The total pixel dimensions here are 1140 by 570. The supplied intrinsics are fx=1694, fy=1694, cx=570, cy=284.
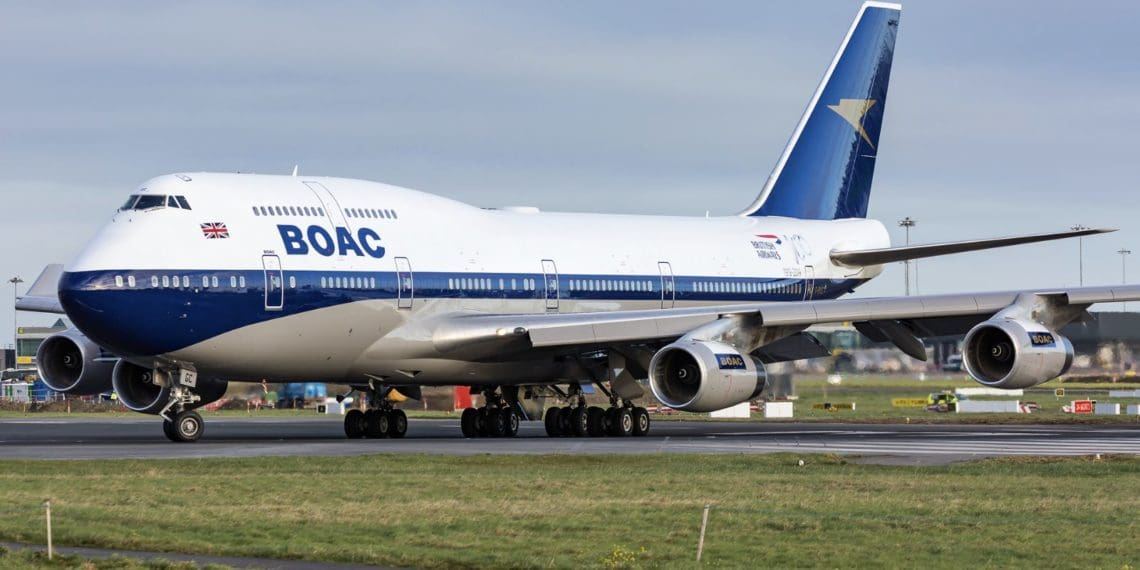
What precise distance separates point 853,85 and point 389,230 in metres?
17.6

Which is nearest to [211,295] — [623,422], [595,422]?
[595,422]

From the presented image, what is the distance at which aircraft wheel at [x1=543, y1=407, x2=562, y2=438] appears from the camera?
131 ft

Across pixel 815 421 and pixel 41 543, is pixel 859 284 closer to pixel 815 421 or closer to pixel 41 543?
pixel 815 421

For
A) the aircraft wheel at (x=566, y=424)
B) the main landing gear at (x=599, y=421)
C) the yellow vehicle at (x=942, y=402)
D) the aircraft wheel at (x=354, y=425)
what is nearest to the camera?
the aircraft wheel at (x=354, y=425)

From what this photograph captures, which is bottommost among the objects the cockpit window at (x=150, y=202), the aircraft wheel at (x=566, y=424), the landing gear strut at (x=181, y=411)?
the aircraft wheel at (x=566, y=424)

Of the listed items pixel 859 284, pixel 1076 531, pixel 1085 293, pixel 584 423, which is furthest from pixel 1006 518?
pixel 859 284

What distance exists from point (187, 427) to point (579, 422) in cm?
978

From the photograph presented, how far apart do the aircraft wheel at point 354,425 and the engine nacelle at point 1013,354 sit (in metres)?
13.7

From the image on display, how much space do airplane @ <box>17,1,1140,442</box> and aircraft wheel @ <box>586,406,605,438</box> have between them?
0.05 m

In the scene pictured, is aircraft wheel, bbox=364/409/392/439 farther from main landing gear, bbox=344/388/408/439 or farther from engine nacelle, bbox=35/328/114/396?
engine nacelle, bbox=35/328/114/396

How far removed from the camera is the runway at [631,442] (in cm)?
3028

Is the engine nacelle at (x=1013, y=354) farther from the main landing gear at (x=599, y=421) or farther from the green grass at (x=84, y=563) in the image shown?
the green grass at (x=84, y=563)

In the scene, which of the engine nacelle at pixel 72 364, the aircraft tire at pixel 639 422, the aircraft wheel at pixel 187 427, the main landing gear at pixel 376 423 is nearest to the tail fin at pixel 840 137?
the aircraft tire at pixel 639 422

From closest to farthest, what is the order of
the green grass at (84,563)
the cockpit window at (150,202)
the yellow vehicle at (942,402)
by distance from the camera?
the green grass at (84,563)
the cockpit window at (150,202)
the yellow vehicle at (942,402)
